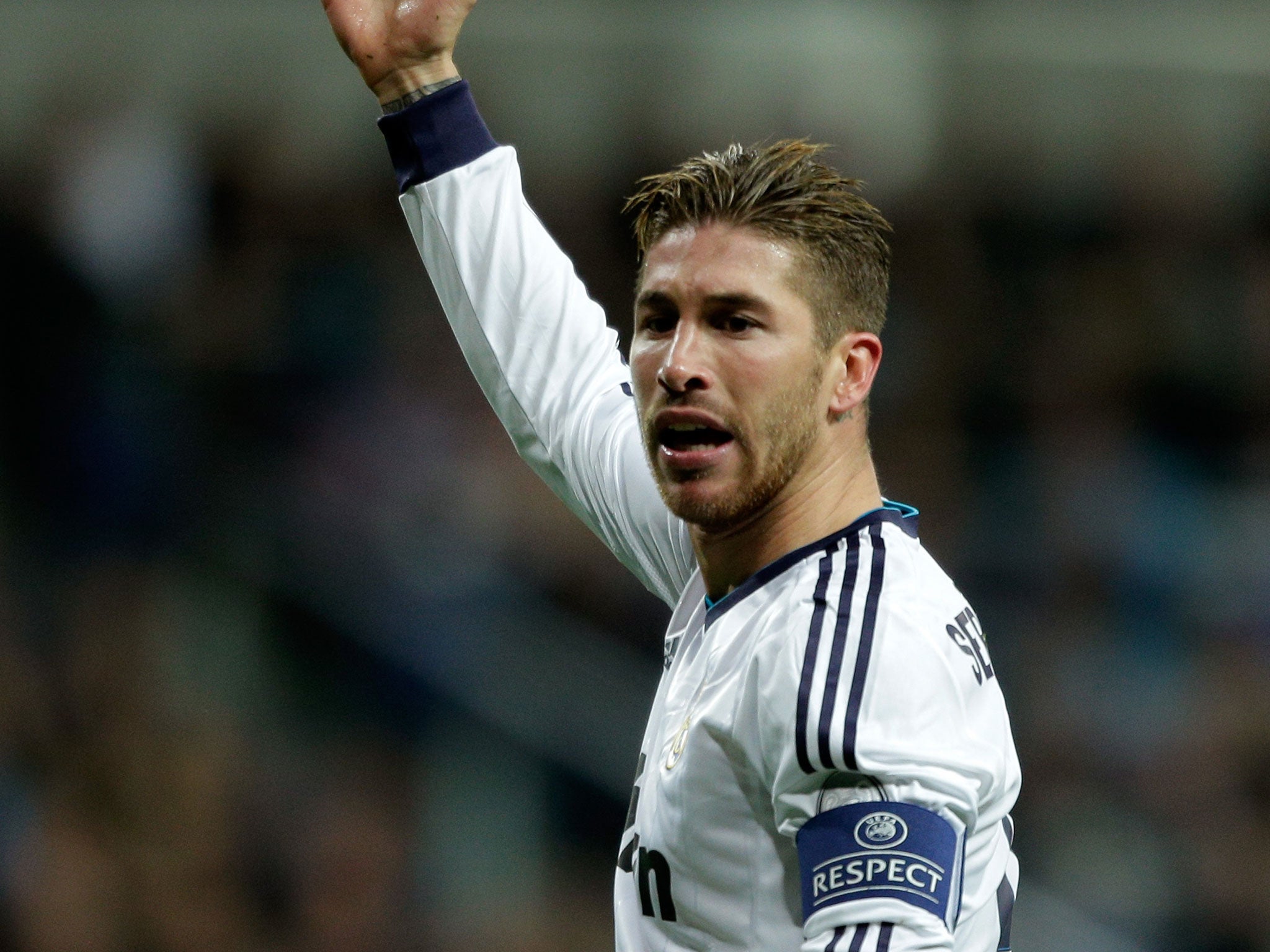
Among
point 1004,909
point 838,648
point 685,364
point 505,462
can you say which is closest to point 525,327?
point 685,364

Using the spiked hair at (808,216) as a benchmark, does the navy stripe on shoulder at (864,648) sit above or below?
below

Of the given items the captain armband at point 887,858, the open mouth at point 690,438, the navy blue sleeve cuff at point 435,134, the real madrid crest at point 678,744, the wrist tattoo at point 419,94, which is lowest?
the captain armband at point 887,858

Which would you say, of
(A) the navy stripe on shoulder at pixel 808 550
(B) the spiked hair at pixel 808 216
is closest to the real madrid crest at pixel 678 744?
(A) the navy stripe on shoulder at pixel 808 550

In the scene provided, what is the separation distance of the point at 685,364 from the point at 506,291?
2.14 ft

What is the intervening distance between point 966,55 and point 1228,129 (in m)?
1.22

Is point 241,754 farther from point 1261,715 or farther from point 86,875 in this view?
point 1261,715

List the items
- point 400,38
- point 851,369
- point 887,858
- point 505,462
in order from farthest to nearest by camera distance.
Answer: point 505,462
point 400,38
point 851,369
point 887,858

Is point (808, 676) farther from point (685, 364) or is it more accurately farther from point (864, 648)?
point (685, 364)

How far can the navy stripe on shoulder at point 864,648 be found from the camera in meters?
1.89

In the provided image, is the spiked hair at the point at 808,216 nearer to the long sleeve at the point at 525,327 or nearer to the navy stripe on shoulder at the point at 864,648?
the navy stripe on shoulder at the point at 864,648

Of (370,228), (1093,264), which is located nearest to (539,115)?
(370,228)

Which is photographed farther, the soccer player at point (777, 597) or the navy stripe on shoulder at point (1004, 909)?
the navy stripe on shoulder at point (1004, 909)

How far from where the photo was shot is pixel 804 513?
7.48 feet

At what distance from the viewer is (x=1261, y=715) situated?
243 inches
